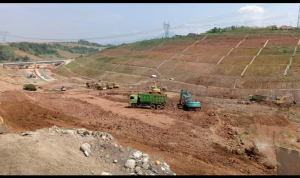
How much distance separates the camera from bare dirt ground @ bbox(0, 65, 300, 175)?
15766mm

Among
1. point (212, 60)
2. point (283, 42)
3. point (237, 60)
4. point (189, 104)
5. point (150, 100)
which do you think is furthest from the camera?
point (283, 42)

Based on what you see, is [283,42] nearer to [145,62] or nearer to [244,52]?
[244,52]

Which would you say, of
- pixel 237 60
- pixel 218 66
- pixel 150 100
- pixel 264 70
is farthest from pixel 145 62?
pixel 150 100

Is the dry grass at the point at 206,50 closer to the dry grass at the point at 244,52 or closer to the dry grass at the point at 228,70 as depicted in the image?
the dry grass at the point at 244,52

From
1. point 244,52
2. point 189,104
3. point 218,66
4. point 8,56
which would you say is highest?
point 8,56

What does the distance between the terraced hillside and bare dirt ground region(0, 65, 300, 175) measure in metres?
7.75

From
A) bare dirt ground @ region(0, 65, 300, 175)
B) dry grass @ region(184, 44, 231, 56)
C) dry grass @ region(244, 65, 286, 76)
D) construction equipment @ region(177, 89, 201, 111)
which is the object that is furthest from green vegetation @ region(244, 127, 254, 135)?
dry grass @ region(184, 44, 231, 56)

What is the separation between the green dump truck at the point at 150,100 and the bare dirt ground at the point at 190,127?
1.08 meters

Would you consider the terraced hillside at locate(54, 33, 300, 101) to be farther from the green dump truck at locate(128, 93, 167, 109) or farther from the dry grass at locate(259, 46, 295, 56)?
the green dump truck at locate(128, 93, 167, 109)

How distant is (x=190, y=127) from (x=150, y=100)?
28.1 ft

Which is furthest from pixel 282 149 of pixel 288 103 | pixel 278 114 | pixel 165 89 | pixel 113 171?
pixel 165 89

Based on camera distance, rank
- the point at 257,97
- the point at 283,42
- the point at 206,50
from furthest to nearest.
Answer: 1. the point at 206,50
2. the point at 283,42
3. the point at 257,97

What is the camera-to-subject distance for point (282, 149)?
7766 mm

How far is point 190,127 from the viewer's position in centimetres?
2248
